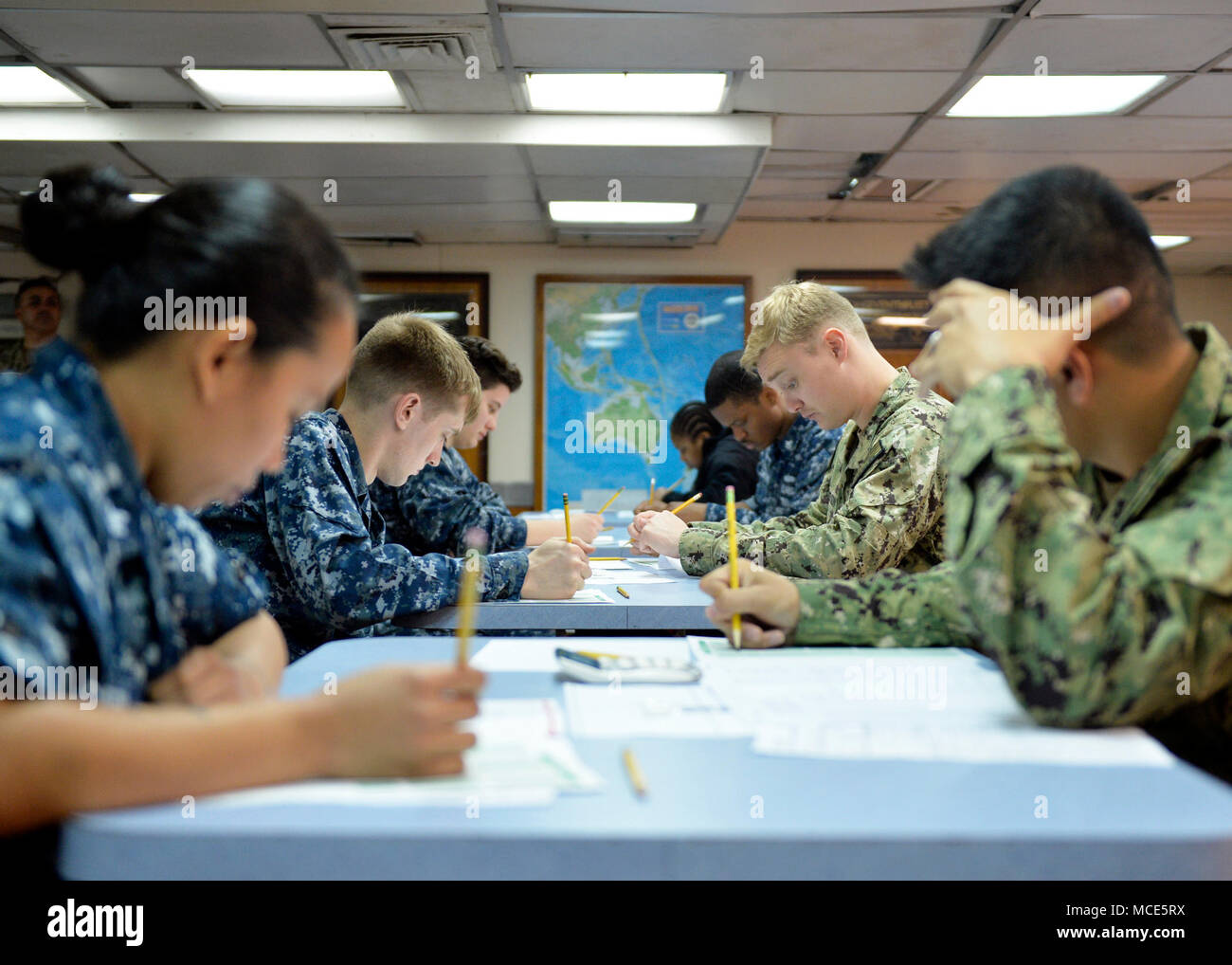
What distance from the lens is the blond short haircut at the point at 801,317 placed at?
250cm

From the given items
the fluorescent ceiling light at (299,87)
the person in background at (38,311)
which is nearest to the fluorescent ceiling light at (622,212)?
the fluorescent ceiling light at (299,87)

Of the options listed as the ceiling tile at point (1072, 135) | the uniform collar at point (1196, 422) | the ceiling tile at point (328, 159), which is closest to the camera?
the uniform collar at point (1196, 422)

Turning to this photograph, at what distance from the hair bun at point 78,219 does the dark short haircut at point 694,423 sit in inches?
174

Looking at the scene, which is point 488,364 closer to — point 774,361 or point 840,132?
point 774,361

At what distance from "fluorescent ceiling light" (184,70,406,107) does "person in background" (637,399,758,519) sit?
210 cm

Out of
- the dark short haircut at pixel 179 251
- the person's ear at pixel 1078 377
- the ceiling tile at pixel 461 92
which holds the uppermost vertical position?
the ceiling tile at pixel 461 92

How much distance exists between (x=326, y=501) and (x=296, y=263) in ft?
3.40

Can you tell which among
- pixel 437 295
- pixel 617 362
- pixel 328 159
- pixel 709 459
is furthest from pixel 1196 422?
pixel 437 295

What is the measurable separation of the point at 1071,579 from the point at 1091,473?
1.15ft

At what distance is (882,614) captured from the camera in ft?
4.57

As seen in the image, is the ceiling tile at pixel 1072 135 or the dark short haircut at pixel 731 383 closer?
the dark short haircut at pixel 731 383

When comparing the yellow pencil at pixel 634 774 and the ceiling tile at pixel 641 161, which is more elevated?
the ceiling tile at pixel 641 161

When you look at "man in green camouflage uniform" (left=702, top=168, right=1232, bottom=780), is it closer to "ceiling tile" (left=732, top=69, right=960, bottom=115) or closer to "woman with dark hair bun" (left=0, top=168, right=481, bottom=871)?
"woman with dark hair bun" (left=0, top=168, right=481, bottom=871)

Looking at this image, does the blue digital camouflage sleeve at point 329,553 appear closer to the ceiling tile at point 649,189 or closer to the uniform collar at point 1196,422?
the uniform collar at point 1196,422
